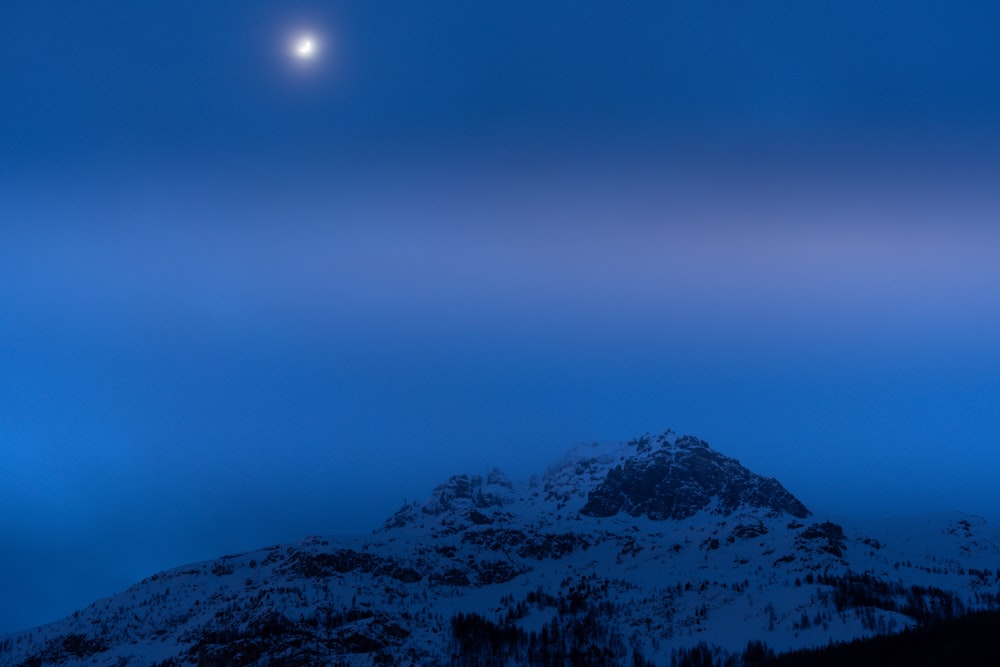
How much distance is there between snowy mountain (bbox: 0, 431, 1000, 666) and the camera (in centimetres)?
10075

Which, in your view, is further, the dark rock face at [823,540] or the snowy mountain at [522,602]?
the dark rock face at [823,540]

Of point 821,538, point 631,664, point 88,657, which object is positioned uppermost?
point 821,538

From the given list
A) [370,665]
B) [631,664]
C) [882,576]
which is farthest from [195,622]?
[882,576]

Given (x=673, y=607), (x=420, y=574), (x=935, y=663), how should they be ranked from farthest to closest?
(x=420, y=574), (x=673, y=607), (x=935, y=663)

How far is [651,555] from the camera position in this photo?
169 m

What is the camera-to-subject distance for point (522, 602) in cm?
14512

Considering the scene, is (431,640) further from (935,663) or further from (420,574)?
(935,663)

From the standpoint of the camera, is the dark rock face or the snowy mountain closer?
the snowy mountain

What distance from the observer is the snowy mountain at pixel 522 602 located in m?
101

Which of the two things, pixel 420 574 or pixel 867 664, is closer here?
pixel 867 664

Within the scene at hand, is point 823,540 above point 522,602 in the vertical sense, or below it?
above

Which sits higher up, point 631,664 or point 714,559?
point 714,559

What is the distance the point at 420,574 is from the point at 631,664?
2651 inches

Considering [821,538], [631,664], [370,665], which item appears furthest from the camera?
[821,538]
